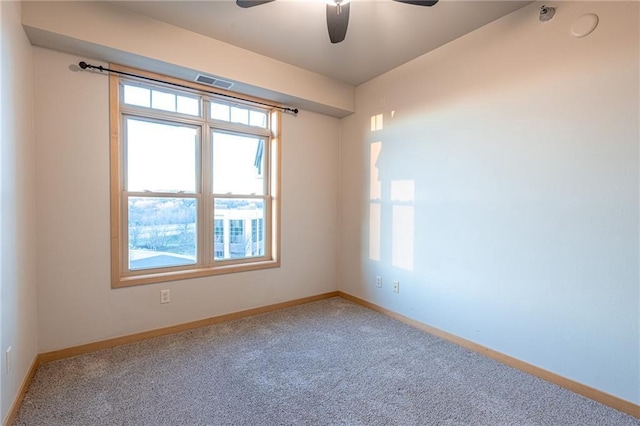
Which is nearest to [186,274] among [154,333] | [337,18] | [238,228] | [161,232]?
[161,232]

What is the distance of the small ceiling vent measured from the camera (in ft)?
9.31

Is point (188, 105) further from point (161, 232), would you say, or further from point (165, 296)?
point (165, 296)

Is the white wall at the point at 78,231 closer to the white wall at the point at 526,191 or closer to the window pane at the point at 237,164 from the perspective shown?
the window pane at the point at 237,164

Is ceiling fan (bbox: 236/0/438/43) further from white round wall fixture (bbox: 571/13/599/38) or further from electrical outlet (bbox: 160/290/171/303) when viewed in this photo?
electrical outlet (bbox: 160/290/171/303)

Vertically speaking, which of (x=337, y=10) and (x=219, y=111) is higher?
(x=337, y=10)

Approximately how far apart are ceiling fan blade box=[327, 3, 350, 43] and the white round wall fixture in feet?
5.08

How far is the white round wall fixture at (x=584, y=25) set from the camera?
195 cm

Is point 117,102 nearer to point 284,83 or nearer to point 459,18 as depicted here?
point 284,83

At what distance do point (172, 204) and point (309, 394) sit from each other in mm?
2139

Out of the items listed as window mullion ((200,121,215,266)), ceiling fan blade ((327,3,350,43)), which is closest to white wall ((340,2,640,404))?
ceiling fan blade ((327,3,350,43))

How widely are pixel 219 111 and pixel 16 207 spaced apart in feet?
6.24

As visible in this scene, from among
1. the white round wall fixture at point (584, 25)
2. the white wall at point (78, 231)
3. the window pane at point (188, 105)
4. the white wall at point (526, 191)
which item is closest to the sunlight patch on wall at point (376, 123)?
the white wall at point (526, 191)

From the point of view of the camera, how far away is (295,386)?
2059 mm

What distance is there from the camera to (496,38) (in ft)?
8.05
